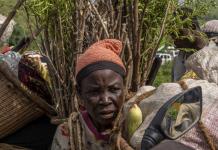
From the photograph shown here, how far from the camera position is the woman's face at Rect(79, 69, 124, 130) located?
195 cm

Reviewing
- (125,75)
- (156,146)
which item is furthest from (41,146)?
(156,146)

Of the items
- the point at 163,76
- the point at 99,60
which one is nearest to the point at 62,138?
the point at 99,60

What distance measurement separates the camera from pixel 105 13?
7.97 ft

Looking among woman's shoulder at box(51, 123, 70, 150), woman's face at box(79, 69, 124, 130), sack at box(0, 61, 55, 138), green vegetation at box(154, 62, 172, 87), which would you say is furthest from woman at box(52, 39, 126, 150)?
green vegetation at box(154, 62, 172, 87)

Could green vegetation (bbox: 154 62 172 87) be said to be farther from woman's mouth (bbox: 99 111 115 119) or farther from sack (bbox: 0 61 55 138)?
woman's mouth (bbox: 99 111 115 119)

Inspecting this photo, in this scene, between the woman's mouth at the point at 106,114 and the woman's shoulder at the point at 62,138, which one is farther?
the woman's shoulder at the point at 62,138

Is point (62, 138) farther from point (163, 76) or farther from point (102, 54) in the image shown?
point (163, 76)

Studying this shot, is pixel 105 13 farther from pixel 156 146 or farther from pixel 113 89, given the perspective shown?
pixel 156 146

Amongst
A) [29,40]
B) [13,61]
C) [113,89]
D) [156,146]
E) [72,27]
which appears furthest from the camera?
[29,40]

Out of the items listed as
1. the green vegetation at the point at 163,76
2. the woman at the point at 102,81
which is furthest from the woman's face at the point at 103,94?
the green vegetation at the point at 163,76

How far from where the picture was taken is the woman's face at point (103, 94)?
1.95m

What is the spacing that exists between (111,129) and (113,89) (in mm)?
168

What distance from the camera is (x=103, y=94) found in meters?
1.95

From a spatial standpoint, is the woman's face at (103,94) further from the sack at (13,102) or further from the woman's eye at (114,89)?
the sack at (13,102)
